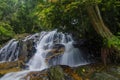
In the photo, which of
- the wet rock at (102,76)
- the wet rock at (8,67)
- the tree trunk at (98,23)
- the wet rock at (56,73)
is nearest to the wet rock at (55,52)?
the wet rock at (8,67)

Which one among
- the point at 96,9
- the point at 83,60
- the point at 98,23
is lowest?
the point at 83,60

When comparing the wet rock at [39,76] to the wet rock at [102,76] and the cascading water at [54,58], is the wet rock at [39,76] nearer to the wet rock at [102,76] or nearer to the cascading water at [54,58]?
the cascading water at [54,58]

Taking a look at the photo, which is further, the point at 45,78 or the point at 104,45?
the point at 104,45

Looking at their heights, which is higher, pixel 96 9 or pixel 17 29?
pixel 96 9

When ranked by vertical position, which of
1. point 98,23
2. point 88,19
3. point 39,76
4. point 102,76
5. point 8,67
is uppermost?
point 88,19

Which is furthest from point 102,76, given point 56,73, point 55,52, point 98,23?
point 55,52

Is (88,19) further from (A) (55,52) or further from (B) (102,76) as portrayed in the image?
(A) (55,52)

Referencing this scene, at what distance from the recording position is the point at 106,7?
9914mm

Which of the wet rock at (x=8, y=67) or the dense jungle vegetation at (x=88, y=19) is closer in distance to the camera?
Result: the dense jungle vegetation at (x=88, y=19)

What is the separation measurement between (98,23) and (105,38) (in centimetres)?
73

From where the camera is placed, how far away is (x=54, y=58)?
504 inches

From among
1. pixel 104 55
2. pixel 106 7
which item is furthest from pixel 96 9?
pixel 104 55

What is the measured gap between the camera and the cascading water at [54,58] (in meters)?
11.6

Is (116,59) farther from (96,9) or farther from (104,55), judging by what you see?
(96,9)
